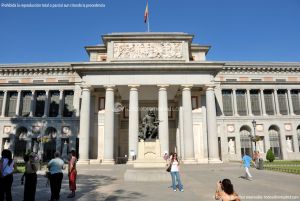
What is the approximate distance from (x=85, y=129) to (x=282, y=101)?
42.2 meters

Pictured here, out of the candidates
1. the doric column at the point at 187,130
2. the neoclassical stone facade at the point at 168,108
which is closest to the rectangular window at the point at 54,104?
the neoclassical stone facade at the point at 168,108

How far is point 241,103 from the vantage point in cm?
5334

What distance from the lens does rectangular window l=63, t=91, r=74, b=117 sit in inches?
2054

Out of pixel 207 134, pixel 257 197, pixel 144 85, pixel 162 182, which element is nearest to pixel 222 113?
pixel 207 134

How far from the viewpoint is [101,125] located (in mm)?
38125

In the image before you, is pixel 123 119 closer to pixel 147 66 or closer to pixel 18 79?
pixel 147 66

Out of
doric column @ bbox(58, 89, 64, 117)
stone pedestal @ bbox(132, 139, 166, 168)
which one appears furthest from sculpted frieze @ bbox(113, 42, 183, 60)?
doric column @ bbox(58, 89, 64, 117)

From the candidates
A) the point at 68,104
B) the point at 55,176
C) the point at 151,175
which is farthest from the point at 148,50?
the point at 55,176

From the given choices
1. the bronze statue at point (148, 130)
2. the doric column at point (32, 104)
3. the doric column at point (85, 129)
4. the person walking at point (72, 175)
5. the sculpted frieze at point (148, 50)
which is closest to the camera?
the person walking at point (72, 175)

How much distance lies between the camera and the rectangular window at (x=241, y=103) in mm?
53000

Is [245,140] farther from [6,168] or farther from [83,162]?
[6,168]

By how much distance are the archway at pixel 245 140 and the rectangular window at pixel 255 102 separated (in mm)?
3812

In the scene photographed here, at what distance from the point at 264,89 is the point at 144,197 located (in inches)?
1964

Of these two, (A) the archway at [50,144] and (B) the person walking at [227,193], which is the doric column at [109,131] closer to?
(A) the archway at [50,144]
